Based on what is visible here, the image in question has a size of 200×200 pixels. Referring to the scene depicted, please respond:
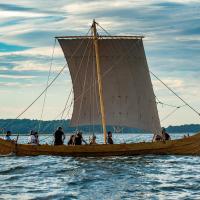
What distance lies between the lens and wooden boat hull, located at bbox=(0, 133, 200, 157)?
4191 centimetres

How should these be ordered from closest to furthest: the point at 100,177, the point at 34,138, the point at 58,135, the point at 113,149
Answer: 1. the point at 100,177
2. the point at 113,149
3. the point at 58,135
4. the point at 34,138

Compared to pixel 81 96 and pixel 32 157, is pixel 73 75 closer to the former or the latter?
pixel 81 96

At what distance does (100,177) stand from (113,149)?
11.8 m

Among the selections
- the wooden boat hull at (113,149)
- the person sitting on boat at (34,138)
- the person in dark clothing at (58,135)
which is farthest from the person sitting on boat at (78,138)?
the person sitting on boat at (34,138)

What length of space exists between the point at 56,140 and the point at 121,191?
19.2 metres

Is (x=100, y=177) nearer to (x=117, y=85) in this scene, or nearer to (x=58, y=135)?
(x=58, y=135)

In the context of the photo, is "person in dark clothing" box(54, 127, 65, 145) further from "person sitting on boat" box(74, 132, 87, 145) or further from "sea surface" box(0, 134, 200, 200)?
"sea surface" box(0, 134, 200, 200)

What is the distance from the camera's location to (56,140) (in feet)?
143

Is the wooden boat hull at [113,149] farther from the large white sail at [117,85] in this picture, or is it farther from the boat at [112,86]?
the large white sail at [117,85]

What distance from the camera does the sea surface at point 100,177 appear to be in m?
24.2

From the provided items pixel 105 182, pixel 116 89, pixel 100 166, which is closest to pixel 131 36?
pixel 116 89

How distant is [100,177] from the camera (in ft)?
99.0

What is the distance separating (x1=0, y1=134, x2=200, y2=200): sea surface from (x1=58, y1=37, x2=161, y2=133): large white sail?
4.42 meters

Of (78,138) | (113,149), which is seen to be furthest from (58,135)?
(113,149)
